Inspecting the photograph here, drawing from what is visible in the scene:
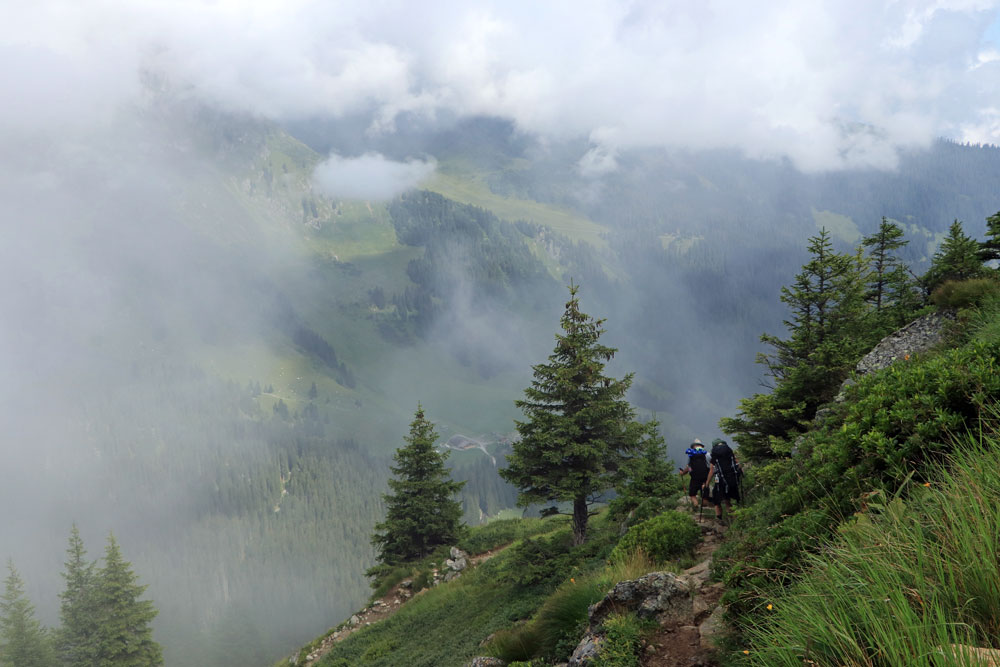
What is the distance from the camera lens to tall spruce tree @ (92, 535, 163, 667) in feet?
128

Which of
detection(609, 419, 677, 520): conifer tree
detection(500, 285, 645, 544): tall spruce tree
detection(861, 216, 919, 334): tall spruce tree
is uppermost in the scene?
detection(861, 216, 919, 334): tall spruce tree

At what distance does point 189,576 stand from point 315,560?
154 ft

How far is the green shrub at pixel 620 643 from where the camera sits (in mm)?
5906

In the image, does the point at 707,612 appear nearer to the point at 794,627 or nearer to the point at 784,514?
the point at 784,514

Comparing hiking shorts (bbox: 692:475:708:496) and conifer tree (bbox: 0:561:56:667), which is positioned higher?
hiking shorts (bbox: 692:475:708:496)

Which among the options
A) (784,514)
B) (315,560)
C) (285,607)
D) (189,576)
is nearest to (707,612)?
(784,514)

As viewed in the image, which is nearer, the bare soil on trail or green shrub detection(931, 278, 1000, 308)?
green shrub detection(931, 278, 1000, 308)

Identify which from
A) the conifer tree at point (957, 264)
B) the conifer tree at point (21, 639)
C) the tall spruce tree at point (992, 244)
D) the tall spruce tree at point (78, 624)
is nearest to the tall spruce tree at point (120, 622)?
the tall spruce tree at point (78, 624)

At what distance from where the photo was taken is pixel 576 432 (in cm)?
1906

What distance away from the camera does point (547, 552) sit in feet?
59.9

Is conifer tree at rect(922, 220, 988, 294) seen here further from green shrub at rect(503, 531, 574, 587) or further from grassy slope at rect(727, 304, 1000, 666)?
green shrub at rect(503, 531, 574, 587)

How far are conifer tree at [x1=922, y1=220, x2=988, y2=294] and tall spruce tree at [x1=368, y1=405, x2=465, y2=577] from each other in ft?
87.8

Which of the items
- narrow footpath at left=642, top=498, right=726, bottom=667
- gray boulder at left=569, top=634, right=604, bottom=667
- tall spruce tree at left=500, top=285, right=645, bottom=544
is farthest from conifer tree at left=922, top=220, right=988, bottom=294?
gray boulder at left=569, top=634, right=604, bottom=667

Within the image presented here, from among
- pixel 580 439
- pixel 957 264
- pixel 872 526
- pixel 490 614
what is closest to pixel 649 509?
pixel 580 439
